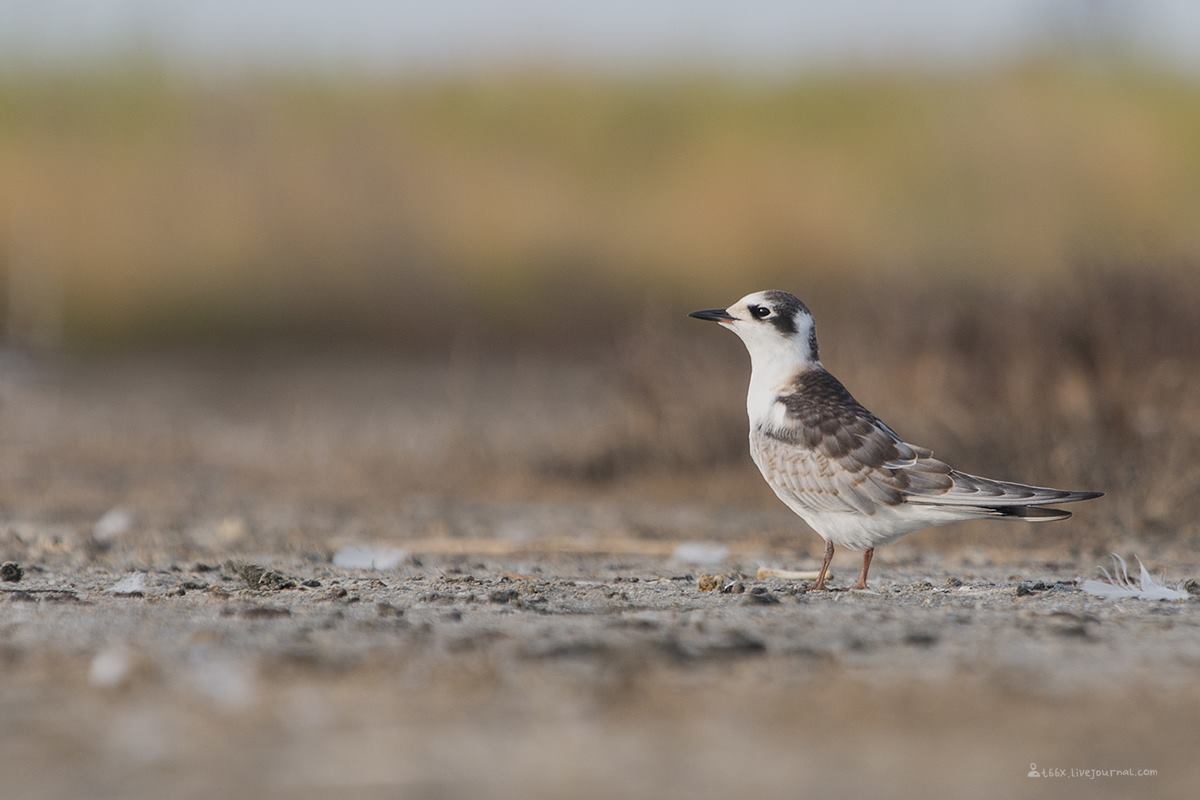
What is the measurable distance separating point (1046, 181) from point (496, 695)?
19.2m

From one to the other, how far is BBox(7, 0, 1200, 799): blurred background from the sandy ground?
0.02 metres

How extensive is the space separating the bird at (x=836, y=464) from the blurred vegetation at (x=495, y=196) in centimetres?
1061

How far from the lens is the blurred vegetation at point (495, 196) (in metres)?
19.5

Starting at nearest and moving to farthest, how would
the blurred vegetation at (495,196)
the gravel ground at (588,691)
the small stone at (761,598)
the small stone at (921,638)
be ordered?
1. the gravel ground at (588,691)
2. the small stone at (921,638)
3. the small stone at (761,598)
4. the blurred vegetation at (495,196)

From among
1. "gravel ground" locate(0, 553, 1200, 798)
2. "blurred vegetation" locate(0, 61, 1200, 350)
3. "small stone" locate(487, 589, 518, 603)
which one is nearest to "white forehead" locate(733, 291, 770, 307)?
"gravel ground" locate(0, 553, 1200, 798)

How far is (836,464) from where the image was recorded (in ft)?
18.0

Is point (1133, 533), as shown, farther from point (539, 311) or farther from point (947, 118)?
point (947, 118)

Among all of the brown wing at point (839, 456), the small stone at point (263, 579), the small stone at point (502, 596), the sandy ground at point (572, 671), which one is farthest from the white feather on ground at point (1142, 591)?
the small stone at point (263, 579)

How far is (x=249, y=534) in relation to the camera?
24.4 ft

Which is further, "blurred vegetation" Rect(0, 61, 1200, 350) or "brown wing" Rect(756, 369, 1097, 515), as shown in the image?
"blurred vegetation" Rect(0, 61, 1200, 350)

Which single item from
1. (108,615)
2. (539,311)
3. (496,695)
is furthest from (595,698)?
(539,311)

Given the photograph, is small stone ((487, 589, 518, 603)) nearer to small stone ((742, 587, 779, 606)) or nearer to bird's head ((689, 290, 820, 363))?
small stone ((742, 587, 779, 606))

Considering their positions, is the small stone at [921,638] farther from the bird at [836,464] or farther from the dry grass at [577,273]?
the dry grass at [577,273]

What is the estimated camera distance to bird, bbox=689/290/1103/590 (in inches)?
207
